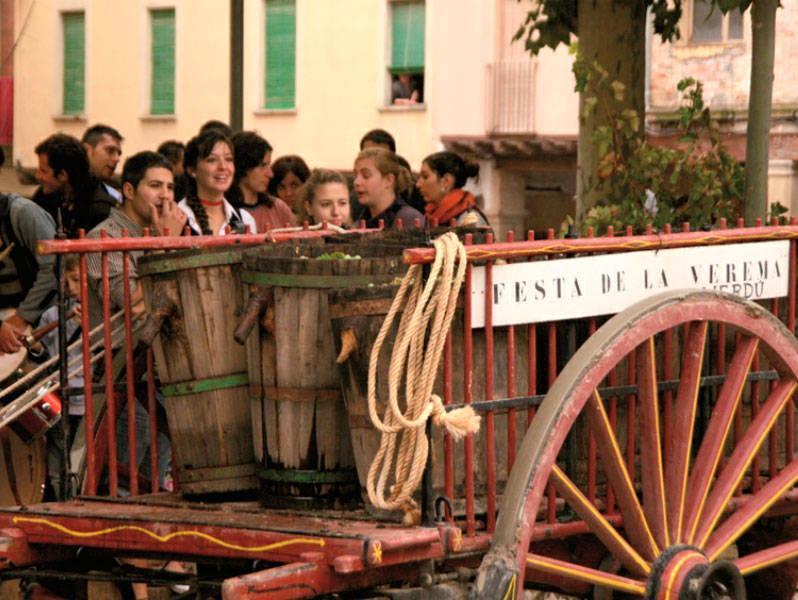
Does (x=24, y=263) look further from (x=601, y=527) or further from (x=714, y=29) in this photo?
(x=714, y=29)

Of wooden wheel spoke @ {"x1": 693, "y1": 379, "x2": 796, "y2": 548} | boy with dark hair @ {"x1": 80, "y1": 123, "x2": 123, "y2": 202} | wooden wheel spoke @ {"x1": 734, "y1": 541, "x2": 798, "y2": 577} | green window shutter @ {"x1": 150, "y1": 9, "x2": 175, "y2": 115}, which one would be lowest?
wooden wheel spoke @ {"x1": 734, "y1": 541, "x2": 798, "y2": 577}

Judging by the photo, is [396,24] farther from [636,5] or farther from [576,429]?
[576,429]

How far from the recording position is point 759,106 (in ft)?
28.7

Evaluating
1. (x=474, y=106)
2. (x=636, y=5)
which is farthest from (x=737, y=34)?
(x=636, y=5)

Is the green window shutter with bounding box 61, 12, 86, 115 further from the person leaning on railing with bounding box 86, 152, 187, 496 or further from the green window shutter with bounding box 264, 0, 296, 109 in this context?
the person leaning on railing with bounding box 86, 152, 187, 496

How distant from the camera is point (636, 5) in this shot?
31.2 feet

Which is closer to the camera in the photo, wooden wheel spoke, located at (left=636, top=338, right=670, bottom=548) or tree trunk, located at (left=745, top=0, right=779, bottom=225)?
wooden wheel spoke, located at (left=636, top=338, right=670, bottom=548)

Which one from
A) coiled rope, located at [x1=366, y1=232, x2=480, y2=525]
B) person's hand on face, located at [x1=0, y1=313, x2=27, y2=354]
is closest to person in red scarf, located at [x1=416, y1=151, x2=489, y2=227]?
person's hand on face, located at [x1=0, y1=313, x2=27, y2=354]

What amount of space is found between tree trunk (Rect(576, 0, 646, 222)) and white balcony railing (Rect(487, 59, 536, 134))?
1852 cm

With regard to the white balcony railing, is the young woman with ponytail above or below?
below

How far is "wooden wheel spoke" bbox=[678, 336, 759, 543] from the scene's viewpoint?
19.1 ft

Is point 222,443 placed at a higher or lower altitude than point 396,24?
lower

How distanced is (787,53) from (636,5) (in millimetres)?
15176

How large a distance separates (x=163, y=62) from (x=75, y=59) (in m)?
2.19
